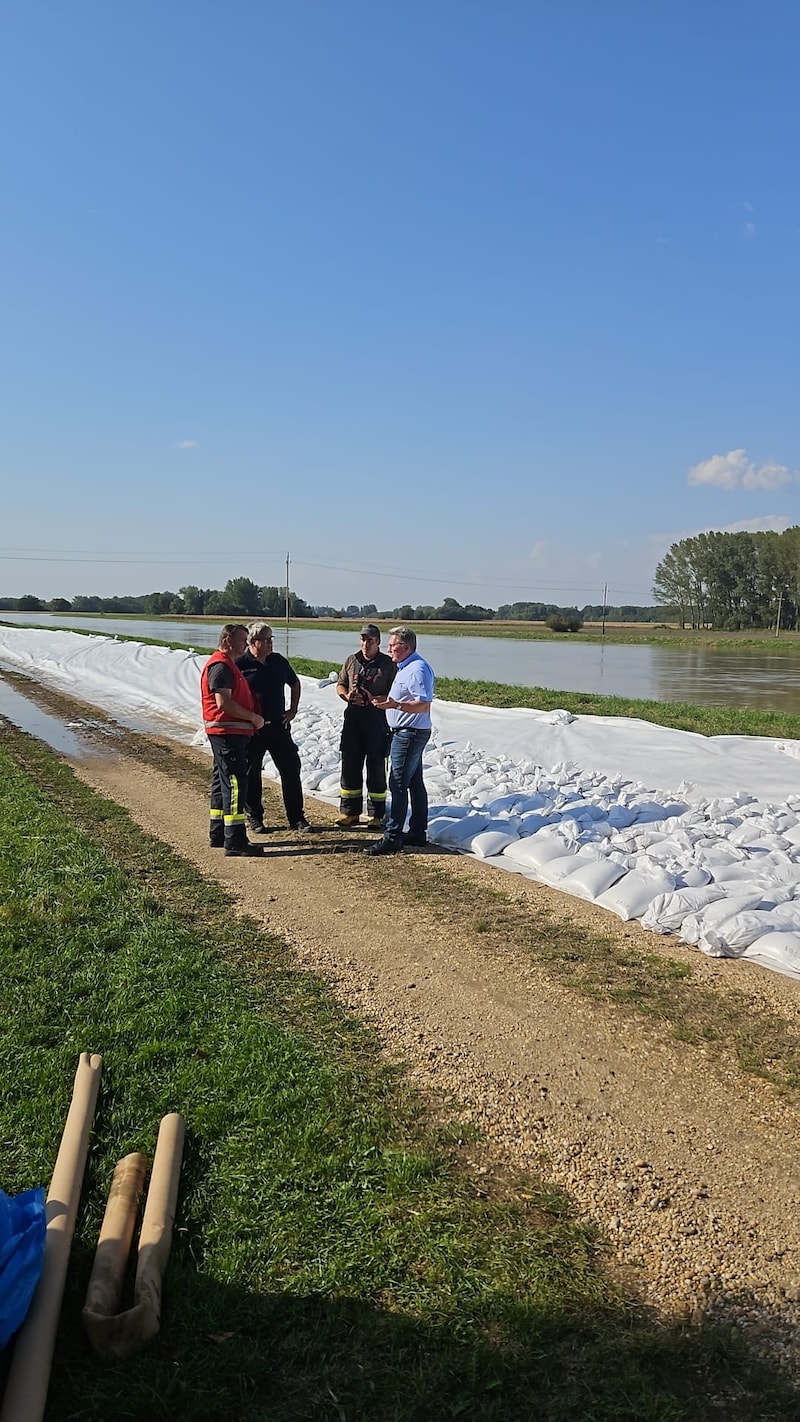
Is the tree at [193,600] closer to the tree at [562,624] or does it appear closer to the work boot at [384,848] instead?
the tree at [562,624]

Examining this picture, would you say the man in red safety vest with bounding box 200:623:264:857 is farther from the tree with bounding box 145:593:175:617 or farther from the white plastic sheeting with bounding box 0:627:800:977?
the tree with bounding box 145:593:175:617

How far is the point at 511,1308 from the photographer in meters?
2.51

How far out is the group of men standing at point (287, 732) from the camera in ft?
24.3

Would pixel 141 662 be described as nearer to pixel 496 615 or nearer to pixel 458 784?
pixel 458 784

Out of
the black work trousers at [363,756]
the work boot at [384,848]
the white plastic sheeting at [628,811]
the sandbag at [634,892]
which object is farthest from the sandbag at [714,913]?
the black work trousers at [363,756]

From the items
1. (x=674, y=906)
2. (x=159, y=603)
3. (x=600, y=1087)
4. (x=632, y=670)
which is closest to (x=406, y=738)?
(x=674, y=906)

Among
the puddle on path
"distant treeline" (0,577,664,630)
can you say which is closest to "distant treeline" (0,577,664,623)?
"distant treeline" (0,577,664,630)

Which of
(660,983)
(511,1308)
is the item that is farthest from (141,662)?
(511,1308)

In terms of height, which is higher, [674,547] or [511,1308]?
[674,547]

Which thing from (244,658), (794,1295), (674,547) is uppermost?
(674,547)

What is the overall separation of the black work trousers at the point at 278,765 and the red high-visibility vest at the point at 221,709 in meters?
0.71

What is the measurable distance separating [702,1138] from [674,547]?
84.0 m

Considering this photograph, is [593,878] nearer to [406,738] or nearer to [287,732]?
[406,738]

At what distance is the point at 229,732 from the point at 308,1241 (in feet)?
16.6
